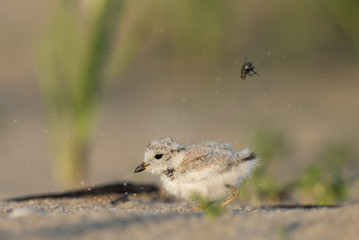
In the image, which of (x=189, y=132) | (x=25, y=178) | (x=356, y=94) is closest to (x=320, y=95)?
(x=356, y=94)

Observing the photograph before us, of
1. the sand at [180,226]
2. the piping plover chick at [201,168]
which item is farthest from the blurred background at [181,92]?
the sand at [180,226]

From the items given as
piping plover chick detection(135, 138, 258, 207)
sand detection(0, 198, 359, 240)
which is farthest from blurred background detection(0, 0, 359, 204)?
sand detection(0, 198, 359, 240)

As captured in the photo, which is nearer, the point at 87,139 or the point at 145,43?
the point at 87,139

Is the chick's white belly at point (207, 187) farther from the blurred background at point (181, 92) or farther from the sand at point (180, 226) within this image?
the blurred background at point (181, 92)

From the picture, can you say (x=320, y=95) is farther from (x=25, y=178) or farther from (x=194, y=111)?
(x=25, y=178)

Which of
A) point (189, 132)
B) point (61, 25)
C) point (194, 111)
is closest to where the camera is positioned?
point (61, 25)

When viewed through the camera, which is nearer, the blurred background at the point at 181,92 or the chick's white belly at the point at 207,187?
the chick's white belly at the point at 207,187

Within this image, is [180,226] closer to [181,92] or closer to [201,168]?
[201,168]
